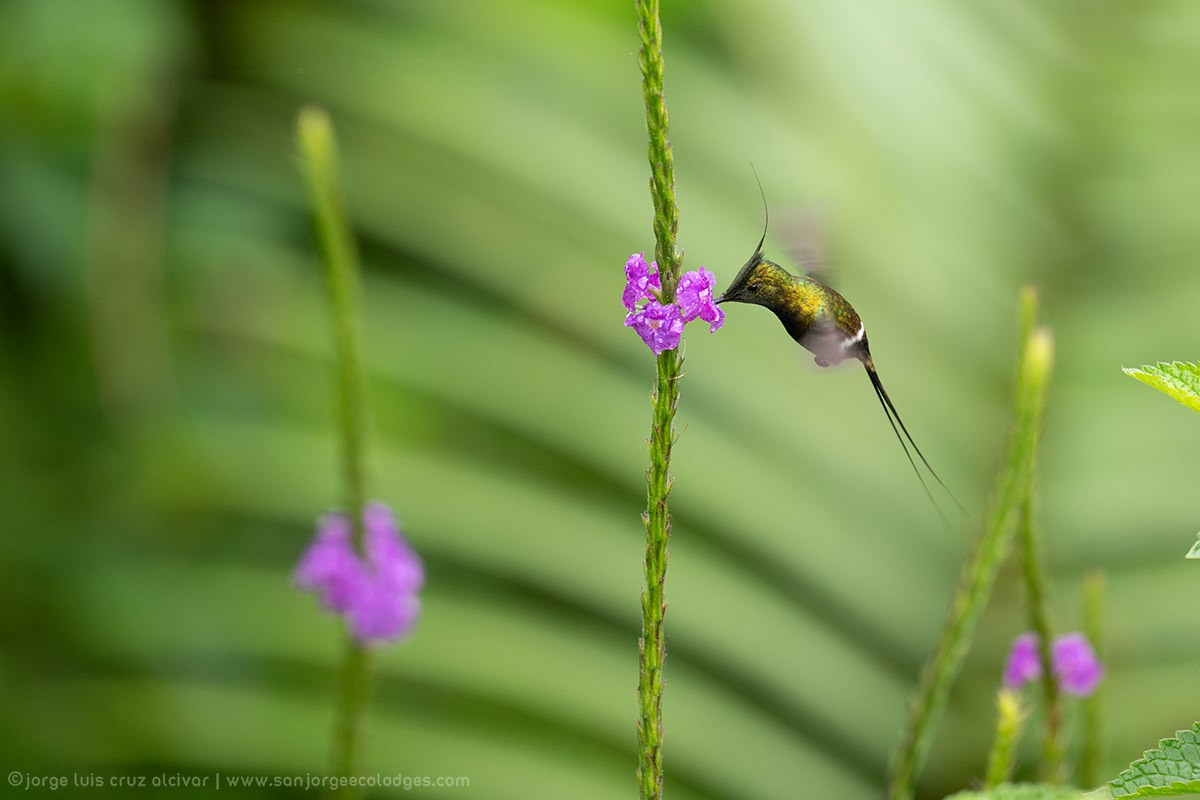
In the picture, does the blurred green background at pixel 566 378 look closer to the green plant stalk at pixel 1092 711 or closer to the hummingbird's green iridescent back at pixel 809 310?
the green plant stalk at pixel 1092 711

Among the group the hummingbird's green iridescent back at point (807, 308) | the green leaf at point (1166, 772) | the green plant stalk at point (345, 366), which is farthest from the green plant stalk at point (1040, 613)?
the green plant stalk at point (345, 366)

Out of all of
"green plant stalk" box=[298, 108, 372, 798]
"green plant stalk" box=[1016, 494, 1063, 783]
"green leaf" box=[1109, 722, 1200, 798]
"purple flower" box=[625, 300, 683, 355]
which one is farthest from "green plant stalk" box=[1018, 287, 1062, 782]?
"green plant stalk" box=[298, 108, 372, 798]

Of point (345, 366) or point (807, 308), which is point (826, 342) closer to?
point (807, 308)

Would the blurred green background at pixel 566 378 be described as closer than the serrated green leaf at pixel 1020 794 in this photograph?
No

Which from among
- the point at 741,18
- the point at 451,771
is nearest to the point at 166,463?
the point at 451,771

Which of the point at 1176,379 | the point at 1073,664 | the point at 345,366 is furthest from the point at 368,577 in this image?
the point at 1176,379

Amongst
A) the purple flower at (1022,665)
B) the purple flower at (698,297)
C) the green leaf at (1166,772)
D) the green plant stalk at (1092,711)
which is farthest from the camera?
the purple flower at (1022,665)

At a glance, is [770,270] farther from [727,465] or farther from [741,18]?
[741,18]
